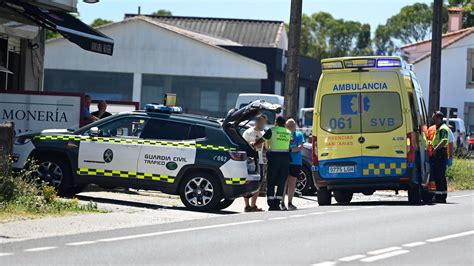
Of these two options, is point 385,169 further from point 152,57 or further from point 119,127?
point 152,57

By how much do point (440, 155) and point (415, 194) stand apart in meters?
1.99

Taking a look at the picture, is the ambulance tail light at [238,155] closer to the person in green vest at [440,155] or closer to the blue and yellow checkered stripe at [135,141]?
the blue and yellow checkered stripe at [135,141]

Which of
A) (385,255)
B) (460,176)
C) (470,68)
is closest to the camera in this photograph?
(385,255)

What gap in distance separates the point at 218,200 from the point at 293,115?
7098 mm

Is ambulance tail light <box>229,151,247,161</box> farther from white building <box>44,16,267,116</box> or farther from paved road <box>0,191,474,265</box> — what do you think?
white building <box>44,16,267,116</box>

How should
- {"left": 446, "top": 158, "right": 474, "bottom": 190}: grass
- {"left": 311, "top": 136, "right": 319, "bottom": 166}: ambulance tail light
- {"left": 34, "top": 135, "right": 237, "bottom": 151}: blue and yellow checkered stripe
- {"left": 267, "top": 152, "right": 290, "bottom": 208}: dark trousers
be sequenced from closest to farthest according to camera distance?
{"left": 34, "top": 135, "right": 237, "bottom": 151}: blue and yellow checkered stripe, {"left": 267, "top": 152, "right": 290, "bottom": 208}: dark trousers, {"left": 311, "top": 136, "right": 319, "bottom": 166}: ambulance tail light, {"left": 446, "top": 158, "right": 474, "bottom": 190}: grass

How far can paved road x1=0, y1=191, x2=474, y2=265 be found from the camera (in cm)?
1151

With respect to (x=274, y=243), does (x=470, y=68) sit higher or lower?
higher

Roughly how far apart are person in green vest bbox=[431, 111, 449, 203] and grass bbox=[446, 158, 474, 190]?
7.00 m

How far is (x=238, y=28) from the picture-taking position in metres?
70.1

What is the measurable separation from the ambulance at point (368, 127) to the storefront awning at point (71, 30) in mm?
5907

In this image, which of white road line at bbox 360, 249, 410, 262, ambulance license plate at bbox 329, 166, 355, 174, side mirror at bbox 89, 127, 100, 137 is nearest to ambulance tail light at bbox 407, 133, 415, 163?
ambulance license plate at bbox 329, 166, 355, 174

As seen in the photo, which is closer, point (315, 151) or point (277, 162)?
point (277, 162)

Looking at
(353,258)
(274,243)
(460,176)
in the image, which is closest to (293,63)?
(460,176)
